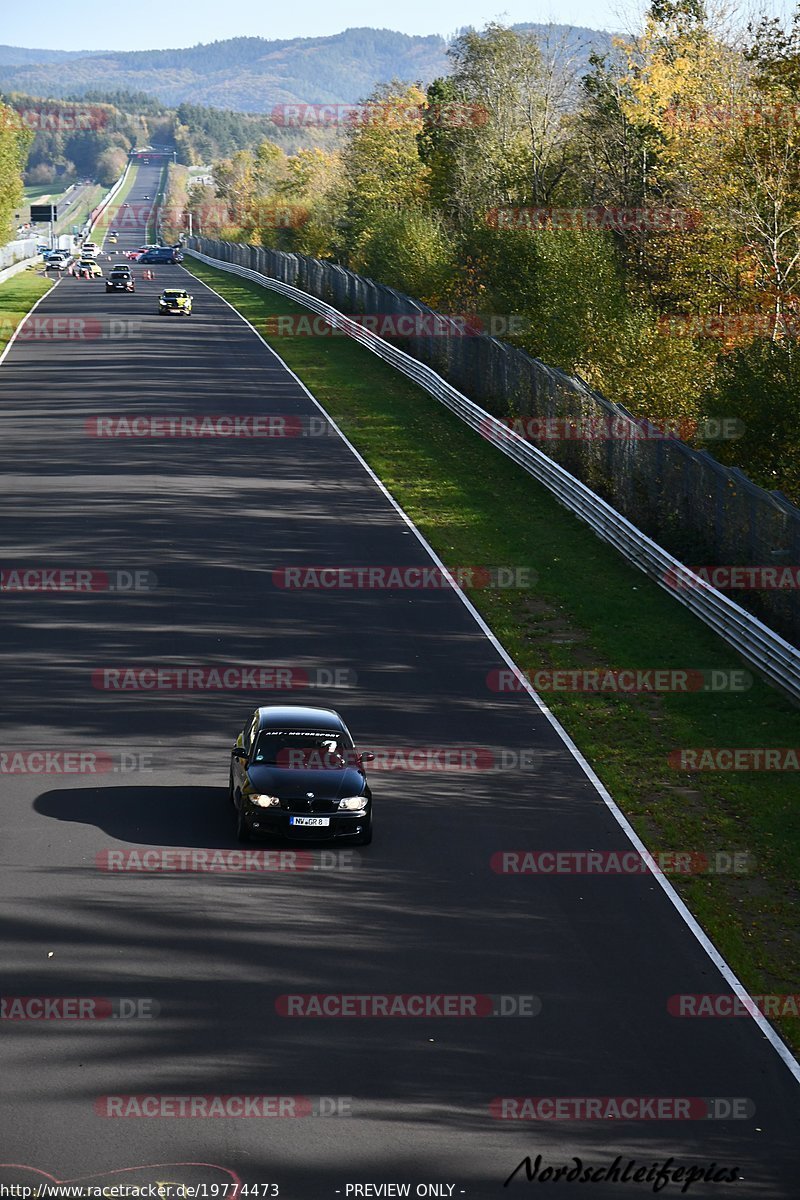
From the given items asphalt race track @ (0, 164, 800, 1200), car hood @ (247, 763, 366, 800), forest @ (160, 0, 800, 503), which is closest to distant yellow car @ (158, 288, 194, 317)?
forest @ (160, 0, 800, 503)

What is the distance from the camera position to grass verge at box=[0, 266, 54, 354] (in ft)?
225

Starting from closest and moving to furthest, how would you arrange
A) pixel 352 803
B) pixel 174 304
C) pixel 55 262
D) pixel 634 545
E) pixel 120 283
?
pixel 352 803, pixel 634 545, pixel 174 304, pixel 120 283, pixel 55 262

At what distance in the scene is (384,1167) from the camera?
10828mm

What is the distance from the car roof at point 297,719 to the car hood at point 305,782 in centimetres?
92

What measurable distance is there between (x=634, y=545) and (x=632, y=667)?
6.82m

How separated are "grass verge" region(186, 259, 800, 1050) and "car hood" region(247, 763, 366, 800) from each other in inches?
152

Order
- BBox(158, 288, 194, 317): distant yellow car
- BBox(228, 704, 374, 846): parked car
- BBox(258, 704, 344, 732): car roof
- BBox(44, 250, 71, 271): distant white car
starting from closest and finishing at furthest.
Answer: BBox(228, 704, 374, 846): parked car, BBox(258, 704, 344, 732): car roof, BBox(158, 288, 194, 317): distant yellow car, BBox(44, 250, 71, 271): distant white car

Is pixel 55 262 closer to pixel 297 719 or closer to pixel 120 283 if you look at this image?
pixel 120 283

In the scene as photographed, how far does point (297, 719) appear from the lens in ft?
61.0

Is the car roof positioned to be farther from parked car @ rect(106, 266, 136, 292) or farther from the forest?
parked car @ rect(106, 266, 136, 292)

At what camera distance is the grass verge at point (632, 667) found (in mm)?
16766

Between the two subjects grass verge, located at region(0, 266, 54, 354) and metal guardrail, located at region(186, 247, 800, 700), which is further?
grass verge, located at region(0, 266, 54, 354)

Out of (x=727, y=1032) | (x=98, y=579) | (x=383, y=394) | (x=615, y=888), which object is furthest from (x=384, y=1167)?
(x=383, y=394)

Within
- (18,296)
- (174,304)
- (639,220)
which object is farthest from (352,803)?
(18,296)
